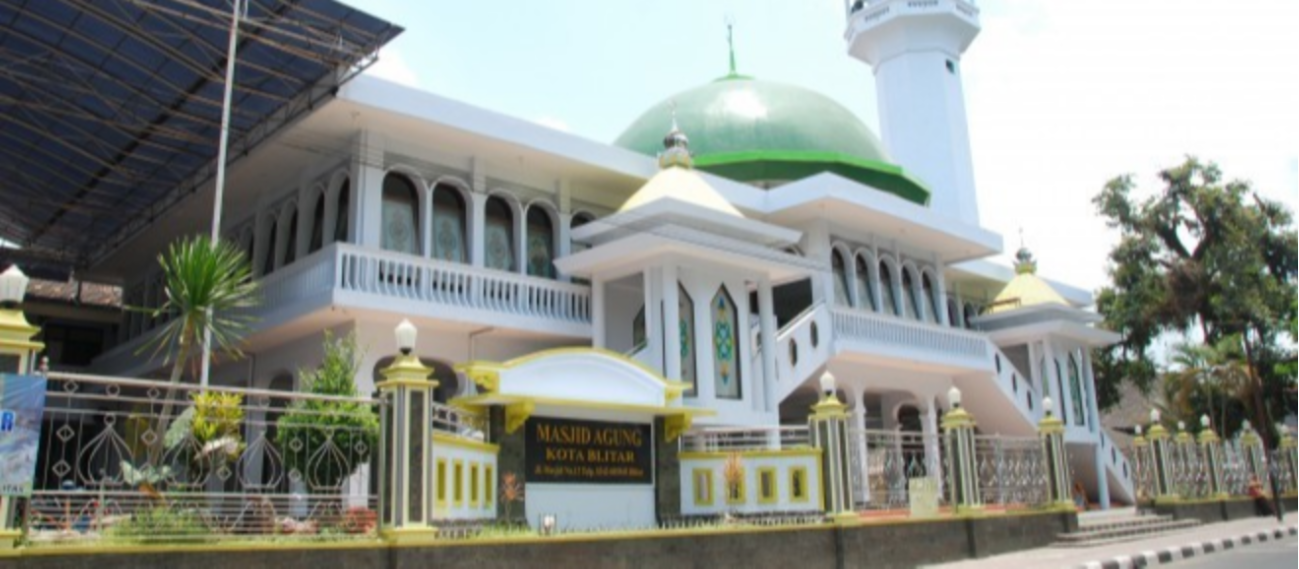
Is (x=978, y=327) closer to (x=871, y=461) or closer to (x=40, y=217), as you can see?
(x=871, y=461)

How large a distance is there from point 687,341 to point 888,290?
7.61 metres

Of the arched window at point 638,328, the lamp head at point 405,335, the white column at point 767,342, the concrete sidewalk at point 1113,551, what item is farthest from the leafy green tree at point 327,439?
the white column at point 767,342

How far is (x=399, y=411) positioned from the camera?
7969 mm

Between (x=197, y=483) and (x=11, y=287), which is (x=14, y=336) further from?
(x=197, y=483)

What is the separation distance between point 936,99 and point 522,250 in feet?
58.0

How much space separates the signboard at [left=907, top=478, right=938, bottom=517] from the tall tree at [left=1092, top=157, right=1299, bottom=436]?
721 inches

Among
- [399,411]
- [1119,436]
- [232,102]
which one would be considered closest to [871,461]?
[399,411]

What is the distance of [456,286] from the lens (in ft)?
45.8

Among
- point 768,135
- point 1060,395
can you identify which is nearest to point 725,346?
point 768,135

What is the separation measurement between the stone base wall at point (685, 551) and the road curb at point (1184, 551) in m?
1.42

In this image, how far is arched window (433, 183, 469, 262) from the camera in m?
15.2

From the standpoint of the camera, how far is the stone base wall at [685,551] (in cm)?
689

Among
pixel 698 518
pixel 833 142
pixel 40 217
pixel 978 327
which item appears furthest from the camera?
pixel 978 327

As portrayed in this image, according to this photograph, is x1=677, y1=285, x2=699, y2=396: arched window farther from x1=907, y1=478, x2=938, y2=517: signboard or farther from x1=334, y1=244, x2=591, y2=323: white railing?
x1=907, y1=478, x2=938, y2=517: signboard
